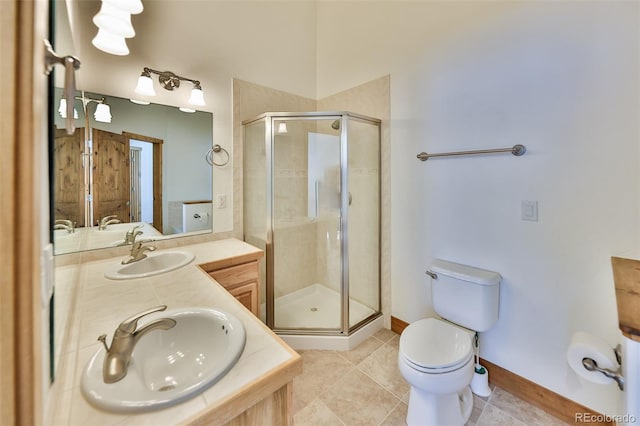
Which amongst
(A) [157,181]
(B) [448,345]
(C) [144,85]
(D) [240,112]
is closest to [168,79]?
(C) [144,85]

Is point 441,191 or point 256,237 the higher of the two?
point 441,191

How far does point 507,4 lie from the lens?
1.51 m

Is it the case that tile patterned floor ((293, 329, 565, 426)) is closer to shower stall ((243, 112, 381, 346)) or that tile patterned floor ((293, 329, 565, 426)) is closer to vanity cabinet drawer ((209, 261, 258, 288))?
shower stall ((243, 112, 381, 346))

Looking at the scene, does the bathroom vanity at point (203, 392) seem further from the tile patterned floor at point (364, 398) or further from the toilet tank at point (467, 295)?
the toilet tank at point (467, 295)

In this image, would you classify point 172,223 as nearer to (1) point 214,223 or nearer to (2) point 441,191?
(1) point 214,223

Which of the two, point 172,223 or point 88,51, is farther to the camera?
point 172,223

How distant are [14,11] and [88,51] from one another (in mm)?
1820

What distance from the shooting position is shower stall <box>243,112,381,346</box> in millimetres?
2164

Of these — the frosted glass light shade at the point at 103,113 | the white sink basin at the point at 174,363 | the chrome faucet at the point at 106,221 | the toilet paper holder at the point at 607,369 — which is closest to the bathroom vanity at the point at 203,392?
the white sink basin at the point at 174,363

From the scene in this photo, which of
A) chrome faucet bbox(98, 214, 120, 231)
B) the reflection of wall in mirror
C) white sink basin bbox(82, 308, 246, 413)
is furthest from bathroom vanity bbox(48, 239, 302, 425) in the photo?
the reflection of wall in mirror

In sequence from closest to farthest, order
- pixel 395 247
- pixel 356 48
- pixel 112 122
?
1. pixel 112 122
2. pixel 395 247
3. pixel 356 48

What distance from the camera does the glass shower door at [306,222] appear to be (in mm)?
2238

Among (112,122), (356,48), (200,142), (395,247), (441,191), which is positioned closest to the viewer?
(112,122)

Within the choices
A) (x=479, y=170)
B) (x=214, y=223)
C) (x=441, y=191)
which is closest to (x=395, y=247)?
(x=441, y=191)
